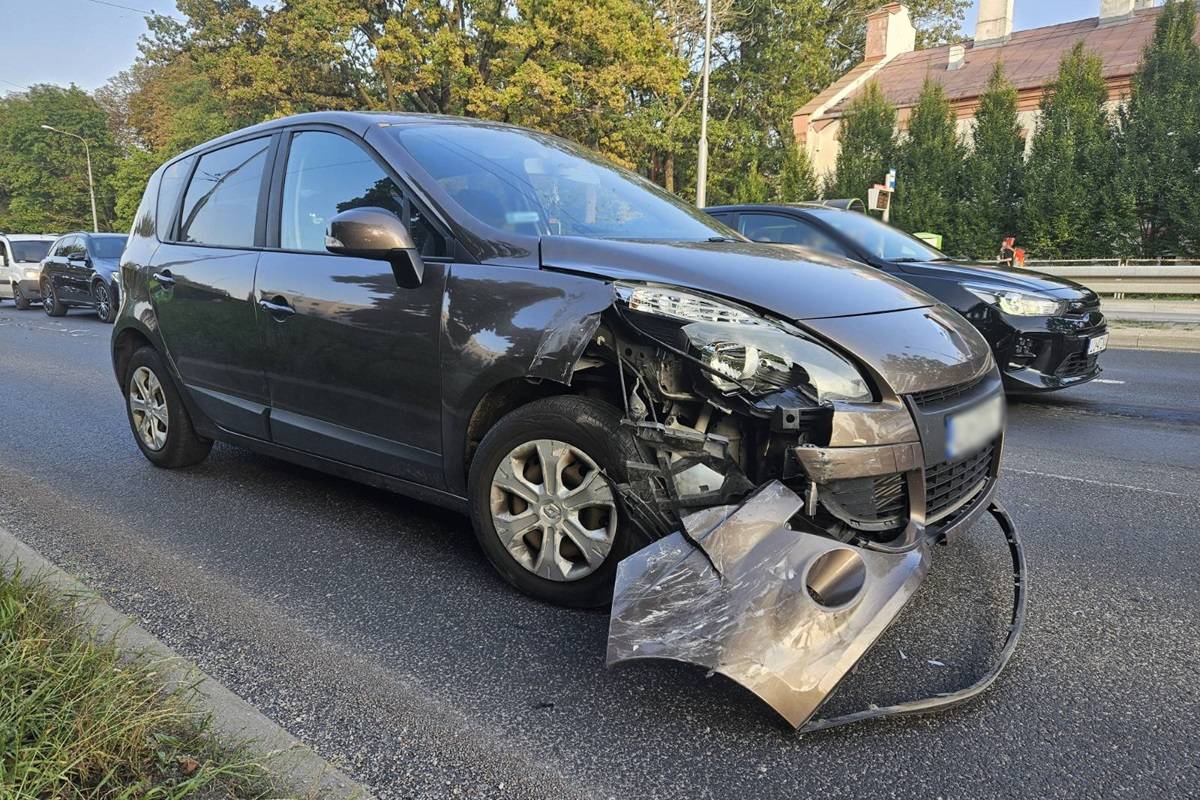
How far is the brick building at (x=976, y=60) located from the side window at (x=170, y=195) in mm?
28943

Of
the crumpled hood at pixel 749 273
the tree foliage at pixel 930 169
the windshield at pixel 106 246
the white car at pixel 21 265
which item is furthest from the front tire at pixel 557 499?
the tree foliage at pixel 930 169

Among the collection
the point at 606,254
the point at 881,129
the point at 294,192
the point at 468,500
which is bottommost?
the point at 468,500

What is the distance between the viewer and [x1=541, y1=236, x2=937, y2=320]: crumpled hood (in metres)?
2.58

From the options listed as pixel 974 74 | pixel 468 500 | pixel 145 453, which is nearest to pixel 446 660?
pixel 468 500

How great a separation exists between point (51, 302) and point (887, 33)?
109 ft

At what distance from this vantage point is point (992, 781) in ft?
6.61

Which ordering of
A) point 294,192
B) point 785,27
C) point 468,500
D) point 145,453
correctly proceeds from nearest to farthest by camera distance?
point 468,500
point 294,192
point 145,453
point 785,27

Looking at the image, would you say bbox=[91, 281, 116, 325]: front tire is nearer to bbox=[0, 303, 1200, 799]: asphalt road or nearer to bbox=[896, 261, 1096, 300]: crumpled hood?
bbox=[0, 303, 1200, 799]: asphalt road

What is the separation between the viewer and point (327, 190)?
3633mm

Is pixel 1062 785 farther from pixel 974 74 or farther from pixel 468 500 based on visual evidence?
pixel 974 74

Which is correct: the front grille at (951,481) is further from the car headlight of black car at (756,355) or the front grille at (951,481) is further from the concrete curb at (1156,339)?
the concrete curb at (1156,339)

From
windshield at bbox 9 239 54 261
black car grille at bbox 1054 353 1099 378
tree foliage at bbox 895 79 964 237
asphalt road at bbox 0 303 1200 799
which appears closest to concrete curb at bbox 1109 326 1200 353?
black car grille at bbox 1054 353 1099 378

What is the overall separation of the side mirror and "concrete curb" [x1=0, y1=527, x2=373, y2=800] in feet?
4.66

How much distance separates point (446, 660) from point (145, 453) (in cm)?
323
